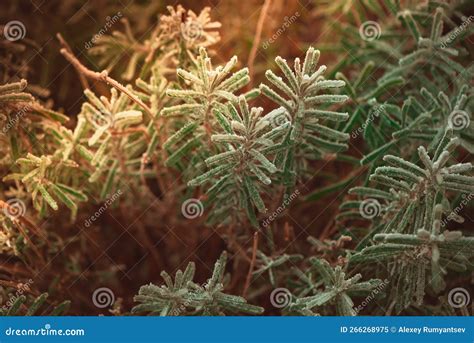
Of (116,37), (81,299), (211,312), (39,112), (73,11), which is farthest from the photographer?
(73,11)

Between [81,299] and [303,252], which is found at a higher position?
[303,252]

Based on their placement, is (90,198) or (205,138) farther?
(90,198)

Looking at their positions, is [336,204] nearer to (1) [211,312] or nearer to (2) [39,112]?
(1) [211,312]

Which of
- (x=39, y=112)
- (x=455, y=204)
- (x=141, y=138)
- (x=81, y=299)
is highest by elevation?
(x=455, y=204)

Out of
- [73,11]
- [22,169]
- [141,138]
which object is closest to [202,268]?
[141,138]

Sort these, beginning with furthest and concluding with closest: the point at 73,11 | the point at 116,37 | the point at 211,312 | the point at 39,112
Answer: the point at 73,11 < the point at 116,37 < the point at 39,112 < the point at 211,312

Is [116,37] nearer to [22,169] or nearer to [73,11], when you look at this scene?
[73,11]

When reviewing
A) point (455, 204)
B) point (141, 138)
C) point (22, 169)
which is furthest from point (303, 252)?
point (22, 169)

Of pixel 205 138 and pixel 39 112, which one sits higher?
pixel 205 138
